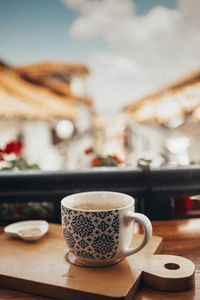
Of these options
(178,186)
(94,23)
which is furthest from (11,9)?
(178,186)

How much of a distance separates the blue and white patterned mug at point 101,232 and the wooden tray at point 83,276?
0.04 metres

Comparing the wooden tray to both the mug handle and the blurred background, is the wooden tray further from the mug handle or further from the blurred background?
the blurred background

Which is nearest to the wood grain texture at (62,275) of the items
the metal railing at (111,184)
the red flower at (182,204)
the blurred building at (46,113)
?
the metal railing at (111,184)

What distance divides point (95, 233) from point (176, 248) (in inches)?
13.5

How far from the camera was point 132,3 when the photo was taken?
661 centimetres

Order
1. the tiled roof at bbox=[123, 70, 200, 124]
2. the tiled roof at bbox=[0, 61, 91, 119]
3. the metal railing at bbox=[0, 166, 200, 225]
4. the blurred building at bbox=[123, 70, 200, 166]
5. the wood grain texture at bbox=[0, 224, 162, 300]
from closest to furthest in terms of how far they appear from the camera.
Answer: the wood grain texture at bbox=[0, 224, 162, 300] < the metal railing at bbox=[0, 166, 200, 225] < the tiled roof at bbox=[0, 61, 91, 119] < the tiled roof at bbox=[123, 70, 200, 124] < the blurred building at bbox=[123, 70, 200, 166]

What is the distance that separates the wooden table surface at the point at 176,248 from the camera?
1.75 feet

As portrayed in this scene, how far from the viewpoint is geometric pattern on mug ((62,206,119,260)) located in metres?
0.56

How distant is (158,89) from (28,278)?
487 centimetres

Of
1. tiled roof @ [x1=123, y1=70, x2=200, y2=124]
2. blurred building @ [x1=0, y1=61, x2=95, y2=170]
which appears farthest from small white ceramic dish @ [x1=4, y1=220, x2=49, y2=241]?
tiled roof @ [x1=123, y1=70, x2=200, y2=124]

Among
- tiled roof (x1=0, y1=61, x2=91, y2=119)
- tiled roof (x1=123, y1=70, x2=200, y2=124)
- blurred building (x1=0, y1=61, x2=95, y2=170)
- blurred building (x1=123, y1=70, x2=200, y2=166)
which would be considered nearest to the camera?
tiled roof (x1=0, y1=61, x2=91, y2=119)

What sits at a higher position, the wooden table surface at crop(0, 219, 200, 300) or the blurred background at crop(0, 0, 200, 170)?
the blurred background at crop(0, 0, 200, 170)

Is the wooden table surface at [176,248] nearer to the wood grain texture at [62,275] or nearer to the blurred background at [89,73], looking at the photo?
the wood grain texture at [62,275]

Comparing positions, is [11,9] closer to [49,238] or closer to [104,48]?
[104,48]
